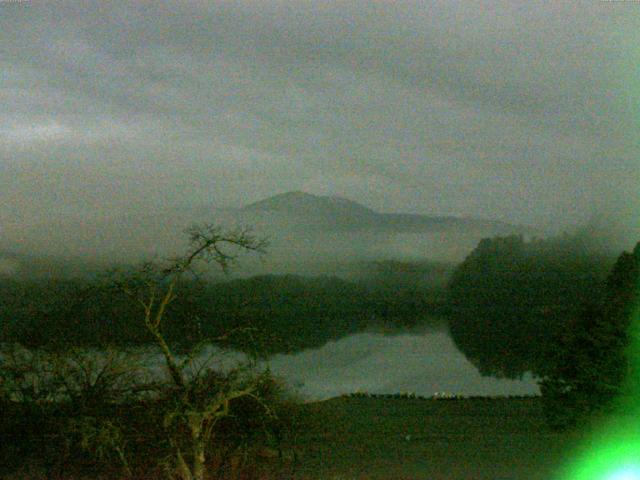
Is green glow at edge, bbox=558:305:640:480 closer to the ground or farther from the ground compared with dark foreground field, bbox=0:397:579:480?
farther from the ground

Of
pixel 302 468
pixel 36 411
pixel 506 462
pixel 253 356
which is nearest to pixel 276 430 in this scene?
pixel 302 468

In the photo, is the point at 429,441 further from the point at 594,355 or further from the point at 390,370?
the point at 390,370

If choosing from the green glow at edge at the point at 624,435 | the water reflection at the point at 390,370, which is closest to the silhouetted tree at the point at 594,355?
the green glow at edge at the point at 624,435

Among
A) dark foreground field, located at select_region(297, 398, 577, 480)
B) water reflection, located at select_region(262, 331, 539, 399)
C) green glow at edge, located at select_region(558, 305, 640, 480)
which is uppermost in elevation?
green glow at edge, located at select_region(558, 305, 640, 480)

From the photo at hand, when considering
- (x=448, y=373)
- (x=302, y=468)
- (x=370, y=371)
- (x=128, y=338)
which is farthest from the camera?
(x=448, y=373)

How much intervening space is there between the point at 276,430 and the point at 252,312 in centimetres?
147

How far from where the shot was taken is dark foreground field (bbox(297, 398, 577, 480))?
27.5 feet

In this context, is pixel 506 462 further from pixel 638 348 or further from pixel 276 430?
pixel 276 430

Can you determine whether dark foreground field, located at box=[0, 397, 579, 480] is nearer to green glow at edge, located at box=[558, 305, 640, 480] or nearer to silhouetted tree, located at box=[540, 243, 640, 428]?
green glow at edge, located at box=[558, 305, 640, 480]

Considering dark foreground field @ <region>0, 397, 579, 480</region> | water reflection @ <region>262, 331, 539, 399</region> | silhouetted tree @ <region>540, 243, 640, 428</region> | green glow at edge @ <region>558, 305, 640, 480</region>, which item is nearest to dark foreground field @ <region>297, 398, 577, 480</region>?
dark foreground field @ <region>0, 397, 579, 480</region>

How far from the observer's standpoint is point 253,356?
572 centimetres

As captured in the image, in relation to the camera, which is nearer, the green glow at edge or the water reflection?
the green glow at edge

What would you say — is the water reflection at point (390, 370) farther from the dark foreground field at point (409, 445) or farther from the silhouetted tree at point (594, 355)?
the silhouetted tree at point (594, 355)

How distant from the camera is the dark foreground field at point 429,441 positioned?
Result: 27.5 ft
